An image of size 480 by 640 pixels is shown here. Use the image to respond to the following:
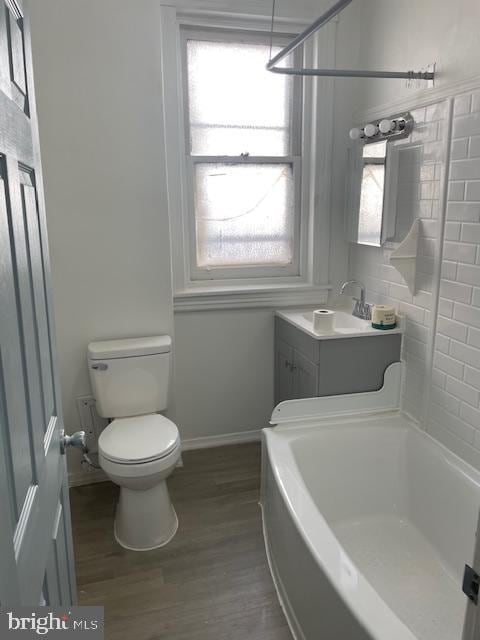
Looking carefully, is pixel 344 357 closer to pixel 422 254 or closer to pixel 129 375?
pixel 422 254

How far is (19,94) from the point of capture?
102 centimetres

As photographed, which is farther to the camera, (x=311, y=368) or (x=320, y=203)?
(x=320, y=203)

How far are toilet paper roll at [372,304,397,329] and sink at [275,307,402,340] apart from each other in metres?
0.02

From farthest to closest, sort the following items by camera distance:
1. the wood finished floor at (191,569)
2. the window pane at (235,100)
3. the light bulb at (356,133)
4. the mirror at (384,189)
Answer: the window pane at (235,100), the light bulb at (356,133), the mirror at (384,189), the wood finished floor at (191,569)

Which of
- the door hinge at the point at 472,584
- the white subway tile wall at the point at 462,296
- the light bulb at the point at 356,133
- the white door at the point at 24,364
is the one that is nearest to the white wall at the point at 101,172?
the light bulb at the point at 356,133

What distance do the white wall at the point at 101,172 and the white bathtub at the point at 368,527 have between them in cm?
107

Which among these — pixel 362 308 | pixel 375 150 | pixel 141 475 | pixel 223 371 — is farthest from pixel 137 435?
pixel 375 150

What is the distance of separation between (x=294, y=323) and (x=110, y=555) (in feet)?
4.68

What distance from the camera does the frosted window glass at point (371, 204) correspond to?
2484 millimetres

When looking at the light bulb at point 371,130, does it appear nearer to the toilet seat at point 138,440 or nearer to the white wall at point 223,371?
the white wall at point 223,371

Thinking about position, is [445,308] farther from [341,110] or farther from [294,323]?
[341,110]

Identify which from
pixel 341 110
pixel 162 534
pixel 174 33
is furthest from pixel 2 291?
pixel 341 110

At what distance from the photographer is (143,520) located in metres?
2.20

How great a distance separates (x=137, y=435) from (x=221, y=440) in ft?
2.96
